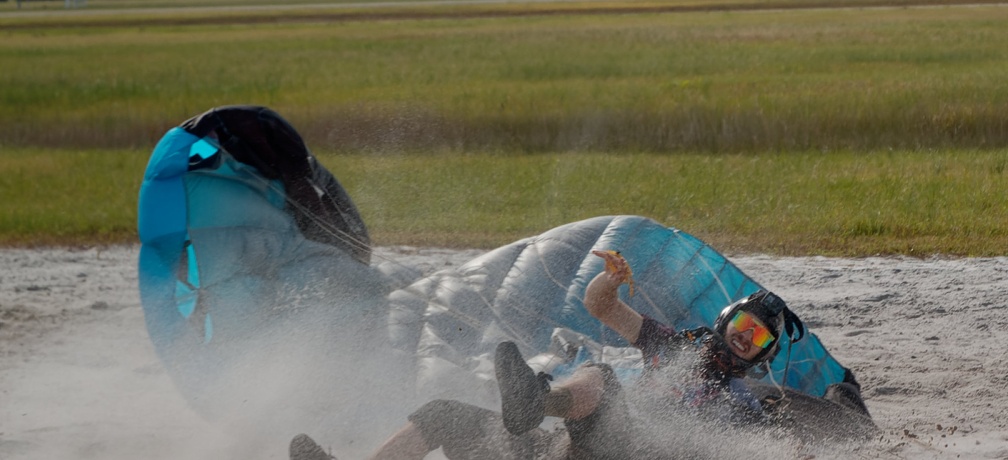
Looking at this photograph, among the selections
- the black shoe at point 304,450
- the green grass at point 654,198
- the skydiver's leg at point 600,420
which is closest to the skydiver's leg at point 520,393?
the skydiver's leg at point 600,420

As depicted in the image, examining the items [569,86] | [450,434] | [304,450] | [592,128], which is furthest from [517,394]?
[569,86]

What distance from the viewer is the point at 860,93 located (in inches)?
545

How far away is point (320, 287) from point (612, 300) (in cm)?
166

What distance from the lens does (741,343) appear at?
397 cm

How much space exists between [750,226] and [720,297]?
3269 millimetres

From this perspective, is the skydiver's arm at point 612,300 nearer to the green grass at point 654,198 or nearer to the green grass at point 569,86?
the green grass at point 654,198

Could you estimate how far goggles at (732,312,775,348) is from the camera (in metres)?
3.95

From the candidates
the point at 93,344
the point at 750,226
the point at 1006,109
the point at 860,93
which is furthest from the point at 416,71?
the point at 93,344

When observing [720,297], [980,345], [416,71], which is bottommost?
[416,71]

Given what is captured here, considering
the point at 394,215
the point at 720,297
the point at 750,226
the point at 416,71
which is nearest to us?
the point at 720,297

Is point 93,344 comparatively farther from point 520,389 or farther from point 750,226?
point 750,226

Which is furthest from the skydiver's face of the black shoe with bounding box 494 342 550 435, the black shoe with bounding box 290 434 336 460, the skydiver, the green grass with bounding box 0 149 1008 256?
the green grass with bounding box 0 149 1008 256

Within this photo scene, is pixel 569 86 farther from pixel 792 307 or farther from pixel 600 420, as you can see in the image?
pixel 600 420

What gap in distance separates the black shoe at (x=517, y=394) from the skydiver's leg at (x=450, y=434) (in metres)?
0.25
